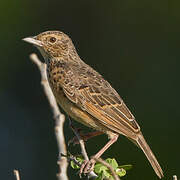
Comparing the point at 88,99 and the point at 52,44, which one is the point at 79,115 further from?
the point at 52,44

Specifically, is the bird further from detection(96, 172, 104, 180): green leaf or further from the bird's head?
detection(96, 172, 104, 180): green leaf

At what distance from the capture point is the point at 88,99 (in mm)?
7402

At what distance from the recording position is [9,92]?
12.4 meters

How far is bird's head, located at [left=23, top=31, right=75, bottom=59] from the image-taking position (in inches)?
312

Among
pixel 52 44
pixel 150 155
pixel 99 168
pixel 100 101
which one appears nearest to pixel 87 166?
pixel 99 168

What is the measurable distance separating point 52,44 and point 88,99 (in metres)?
0.97

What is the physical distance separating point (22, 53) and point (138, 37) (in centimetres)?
217

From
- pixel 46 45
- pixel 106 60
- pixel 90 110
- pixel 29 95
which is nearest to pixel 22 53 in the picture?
pixel 29 95

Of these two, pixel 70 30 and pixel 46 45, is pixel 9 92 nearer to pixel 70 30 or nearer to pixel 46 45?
pixel 70 30

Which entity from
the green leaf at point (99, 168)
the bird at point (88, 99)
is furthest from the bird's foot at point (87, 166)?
the bird at point (88, 99)

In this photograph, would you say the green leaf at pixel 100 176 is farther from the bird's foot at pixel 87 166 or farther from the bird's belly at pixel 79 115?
the bird's belly at pixel 79 115

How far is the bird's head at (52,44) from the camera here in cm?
793

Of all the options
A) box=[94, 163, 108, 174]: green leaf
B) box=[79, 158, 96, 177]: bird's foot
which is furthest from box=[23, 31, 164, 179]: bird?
box=[94, 163, 108, 174]: green leaf

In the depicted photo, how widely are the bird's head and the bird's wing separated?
0.49 m
